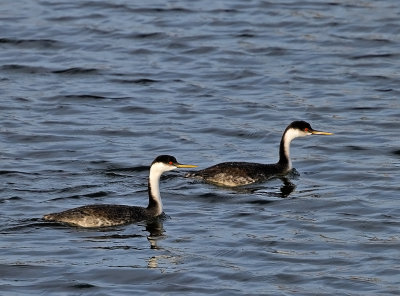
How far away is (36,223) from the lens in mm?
16141

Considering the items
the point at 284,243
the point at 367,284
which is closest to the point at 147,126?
the point at 284,243

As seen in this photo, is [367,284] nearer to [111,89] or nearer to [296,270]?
[296,270]

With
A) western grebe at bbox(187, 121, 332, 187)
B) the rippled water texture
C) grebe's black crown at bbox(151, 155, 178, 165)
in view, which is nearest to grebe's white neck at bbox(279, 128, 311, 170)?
western grebe at bbox(187, 121, 332, 187)

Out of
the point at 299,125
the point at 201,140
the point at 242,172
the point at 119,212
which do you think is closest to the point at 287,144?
the point at 299,125

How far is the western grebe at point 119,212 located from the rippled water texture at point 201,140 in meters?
0.13

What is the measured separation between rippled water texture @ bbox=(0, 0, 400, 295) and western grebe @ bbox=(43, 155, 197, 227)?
0.13 m

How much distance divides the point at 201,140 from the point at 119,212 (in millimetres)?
4778

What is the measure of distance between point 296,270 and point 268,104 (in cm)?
889

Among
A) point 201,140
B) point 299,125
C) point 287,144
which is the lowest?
point 201,140

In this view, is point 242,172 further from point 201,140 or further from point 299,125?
point 201,140

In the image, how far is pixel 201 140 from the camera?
20.9 meters

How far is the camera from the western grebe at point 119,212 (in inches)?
633

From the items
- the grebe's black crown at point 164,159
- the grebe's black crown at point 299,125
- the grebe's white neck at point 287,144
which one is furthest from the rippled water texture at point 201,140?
the grebe's black crown at point 164,159

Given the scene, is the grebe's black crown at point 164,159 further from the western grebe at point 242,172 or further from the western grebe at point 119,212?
the western grebe at point 242,172
